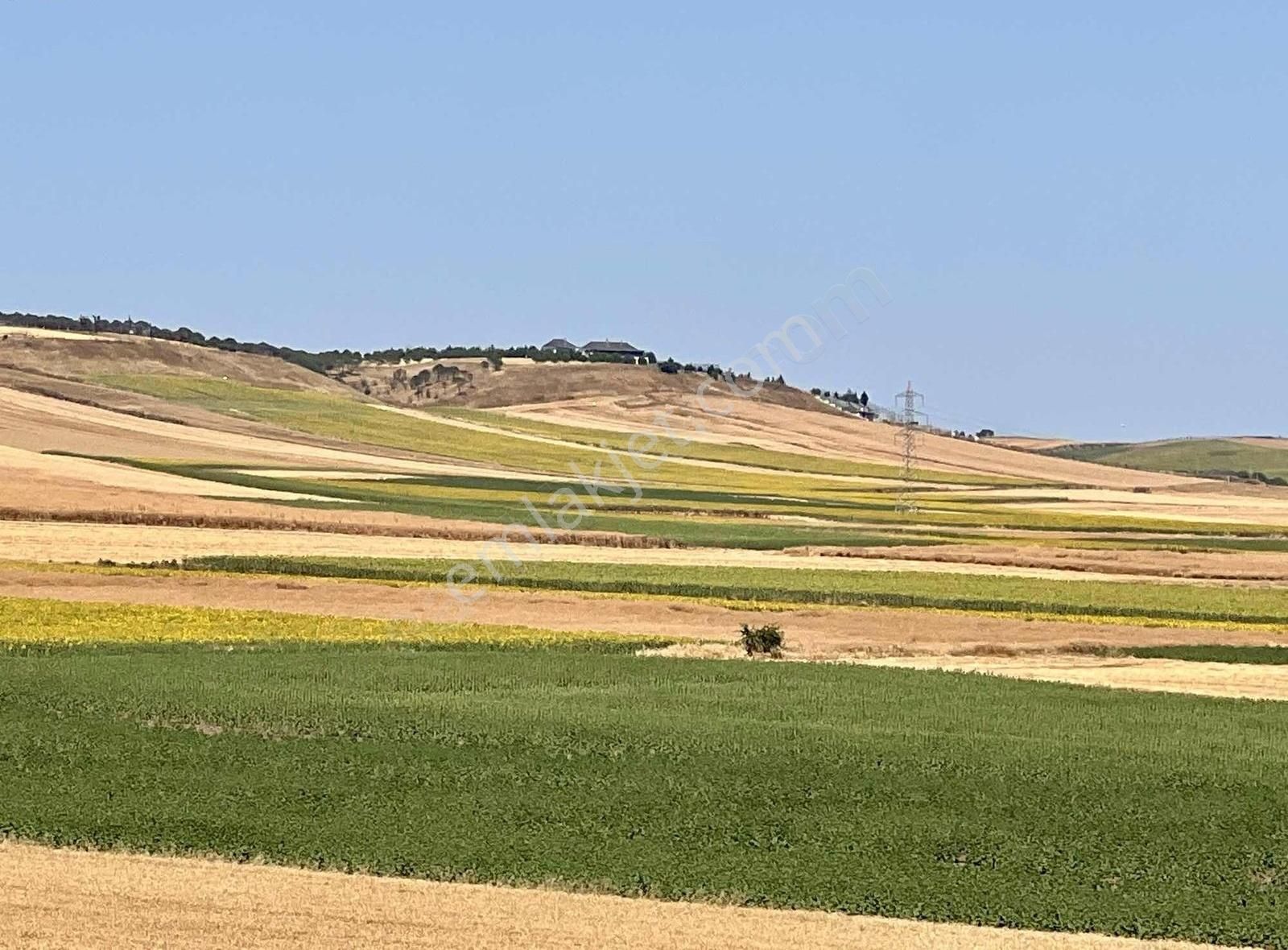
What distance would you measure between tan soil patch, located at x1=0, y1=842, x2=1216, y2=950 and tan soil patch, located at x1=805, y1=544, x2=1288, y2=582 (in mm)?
43292

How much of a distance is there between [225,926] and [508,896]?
10.1 feet

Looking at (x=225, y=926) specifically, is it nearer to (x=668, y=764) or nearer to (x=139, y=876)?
(x=139, y=876)

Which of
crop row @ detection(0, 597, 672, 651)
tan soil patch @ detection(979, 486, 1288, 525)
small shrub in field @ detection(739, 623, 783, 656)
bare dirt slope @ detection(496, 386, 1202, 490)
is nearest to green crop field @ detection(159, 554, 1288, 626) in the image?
crop row @ detection(0, 597, 672, 651)

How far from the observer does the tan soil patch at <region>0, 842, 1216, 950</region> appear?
688 inches

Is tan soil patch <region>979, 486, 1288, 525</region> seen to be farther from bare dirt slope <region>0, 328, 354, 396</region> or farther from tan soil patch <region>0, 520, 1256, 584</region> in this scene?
bare dirt slope <region>0, 328, 354, 396</region>

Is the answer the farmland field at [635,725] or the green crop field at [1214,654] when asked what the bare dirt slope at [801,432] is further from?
the green crop field at [1214,654]

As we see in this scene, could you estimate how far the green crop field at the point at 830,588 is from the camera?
161 feet

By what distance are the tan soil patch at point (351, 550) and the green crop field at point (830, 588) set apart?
1.75 metres

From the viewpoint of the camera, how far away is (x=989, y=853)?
20938mm

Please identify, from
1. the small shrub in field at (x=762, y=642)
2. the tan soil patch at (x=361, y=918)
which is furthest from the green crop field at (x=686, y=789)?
the small shrub in field at (x=762, y=642)

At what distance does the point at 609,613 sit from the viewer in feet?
147

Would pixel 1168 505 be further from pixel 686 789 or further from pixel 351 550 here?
pixel 686 789

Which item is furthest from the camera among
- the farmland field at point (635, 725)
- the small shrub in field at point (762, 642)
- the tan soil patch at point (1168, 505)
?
the tan soil patch at point (1168, 505)

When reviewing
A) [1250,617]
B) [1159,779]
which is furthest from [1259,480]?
[1159,779]
